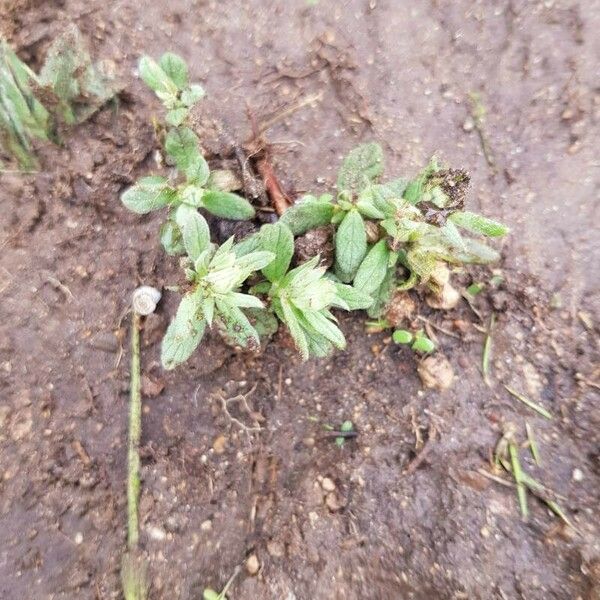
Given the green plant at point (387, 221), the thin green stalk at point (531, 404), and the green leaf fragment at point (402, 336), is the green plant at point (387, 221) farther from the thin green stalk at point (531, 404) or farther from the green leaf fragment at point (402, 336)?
the thin green stalk at point (531, 404)

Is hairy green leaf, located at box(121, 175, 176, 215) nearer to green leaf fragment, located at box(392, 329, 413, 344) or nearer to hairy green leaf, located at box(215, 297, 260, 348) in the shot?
hairy green leaf, located at box(215, 297, 260, 348)

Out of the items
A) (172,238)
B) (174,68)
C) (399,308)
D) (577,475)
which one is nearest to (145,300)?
(172,238)

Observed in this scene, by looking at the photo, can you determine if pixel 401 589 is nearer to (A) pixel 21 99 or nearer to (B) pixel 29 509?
(B) pixel 29 509

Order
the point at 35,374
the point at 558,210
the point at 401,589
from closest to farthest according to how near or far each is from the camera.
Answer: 1. the point at 401,589
2. the point at 35,374
3. the point at 558,210

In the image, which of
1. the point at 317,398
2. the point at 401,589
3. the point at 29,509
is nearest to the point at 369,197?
the point at 317,398

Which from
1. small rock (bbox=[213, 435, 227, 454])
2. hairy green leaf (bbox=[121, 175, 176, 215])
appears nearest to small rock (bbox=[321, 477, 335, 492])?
small rock (bbox=[213, 435, 227, 454])

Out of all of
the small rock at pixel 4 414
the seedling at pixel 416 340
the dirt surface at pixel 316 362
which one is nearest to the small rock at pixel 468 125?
the dirt surface at pixel 316 362
